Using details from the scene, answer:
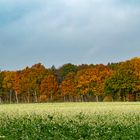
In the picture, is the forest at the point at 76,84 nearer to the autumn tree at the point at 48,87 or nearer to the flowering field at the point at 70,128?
the autumn tree at the point at 48,87

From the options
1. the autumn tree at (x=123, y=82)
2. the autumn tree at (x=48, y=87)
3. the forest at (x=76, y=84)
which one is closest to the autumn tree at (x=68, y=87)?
the forest at (x=76, y=84)

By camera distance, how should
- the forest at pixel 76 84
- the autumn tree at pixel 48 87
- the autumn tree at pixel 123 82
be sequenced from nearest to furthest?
1. the autumn tree at pixel 123 82
2. the forest at pixel 76 84
3. the autumn tree at pixel 48 87

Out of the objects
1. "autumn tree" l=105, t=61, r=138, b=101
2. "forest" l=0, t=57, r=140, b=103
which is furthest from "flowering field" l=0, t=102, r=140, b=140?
"forest" l=0, t=57, r=140, b=103

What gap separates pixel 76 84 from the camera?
14362 cm

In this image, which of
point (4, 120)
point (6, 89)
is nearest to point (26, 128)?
point (4, 120)

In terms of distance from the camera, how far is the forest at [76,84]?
121m

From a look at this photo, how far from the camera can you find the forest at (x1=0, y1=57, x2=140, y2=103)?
121250mm

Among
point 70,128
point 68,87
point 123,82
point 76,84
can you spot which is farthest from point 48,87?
point 70,128

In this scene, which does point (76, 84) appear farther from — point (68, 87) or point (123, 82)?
point (123, 82)

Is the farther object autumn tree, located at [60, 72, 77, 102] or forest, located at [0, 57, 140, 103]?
autumn tree, located at [60, 72, 77, 102]

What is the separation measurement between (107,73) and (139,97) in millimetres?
13453

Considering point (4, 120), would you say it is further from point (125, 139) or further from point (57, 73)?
point (57, 73)

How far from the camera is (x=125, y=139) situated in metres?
19.4

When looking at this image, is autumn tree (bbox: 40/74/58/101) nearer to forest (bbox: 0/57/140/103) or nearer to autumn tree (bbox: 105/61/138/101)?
forest (bbox: 0/57/140/103)
